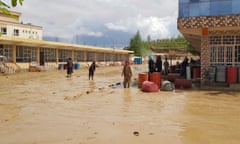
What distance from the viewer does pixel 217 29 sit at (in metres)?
16.2

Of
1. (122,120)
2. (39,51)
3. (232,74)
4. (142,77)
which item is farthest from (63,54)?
(122,120)

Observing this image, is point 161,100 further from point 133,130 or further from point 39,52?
point 39,52

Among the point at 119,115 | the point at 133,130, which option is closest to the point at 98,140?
the point at 133,130

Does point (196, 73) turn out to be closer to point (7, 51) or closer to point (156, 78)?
point (156, 78)

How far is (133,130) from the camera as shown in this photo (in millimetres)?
7188

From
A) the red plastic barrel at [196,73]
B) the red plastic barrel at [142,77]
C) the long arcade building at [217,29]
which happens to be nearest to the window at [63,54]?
the red plastic barrel at [196,73]

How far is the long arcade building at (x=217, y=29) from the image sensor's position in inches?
619

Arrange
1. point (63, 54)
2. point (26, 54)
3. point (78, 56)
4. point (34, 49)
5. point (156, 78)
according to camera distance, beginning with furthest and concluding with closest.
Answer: point (78, 56), point (63, 54), point (34, 49), point (26, 54), point (156, 78)

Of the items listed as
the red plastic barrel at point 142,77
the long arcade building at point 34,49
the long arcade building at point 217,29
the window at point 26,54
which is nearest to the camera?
the long arcade building at point 217,29

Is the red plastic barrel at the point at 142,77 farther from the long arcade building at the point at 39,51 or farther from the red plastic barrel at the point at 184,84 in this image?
the long arcade building at the point at 39,51

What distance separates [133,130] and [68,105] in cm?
445

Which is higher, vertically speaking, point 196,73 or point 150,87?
point 196,73

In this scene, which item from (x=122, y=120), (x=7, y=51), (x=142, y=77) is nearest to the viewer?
(x=122, y=120)

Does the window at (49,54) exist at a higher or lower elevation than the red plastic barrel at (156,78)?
higher
